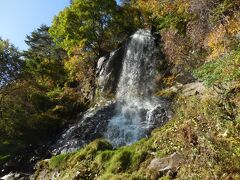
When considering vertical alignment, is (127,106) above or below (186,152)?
above

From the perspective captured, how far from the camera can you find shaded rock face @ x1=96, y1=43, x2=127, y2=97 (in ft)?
83.6

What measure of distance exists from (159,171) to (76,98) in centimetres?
1829

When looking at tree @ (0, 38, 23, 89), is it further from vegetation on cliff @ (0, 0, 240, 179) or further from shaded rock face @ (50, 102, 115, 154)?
shaded rock face @ (50, 102, 115, 154)

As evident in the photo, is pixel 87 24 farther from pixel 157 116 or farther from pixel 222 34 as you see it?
pixel 222 34

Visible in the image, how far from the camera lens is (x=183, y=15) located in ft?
74.0

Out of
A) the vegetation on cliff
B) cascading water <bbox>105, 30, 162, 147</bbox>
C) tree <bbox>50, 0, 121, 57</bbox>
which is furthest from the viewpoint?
tree <bbox>50, 0, 121, 57</bbox>

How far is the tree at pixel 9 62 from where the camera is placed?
2612 cm

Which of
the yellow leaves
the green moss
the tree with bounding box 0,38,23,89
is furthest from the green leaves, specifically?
the tree with bounding box 0,38,23,89

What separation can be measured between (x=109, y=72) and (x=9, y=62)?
6.96 metres

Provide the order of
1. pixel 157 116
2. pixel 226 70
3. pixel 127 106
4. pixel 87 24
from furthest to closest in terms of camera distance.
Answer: pixel 87 24 → pixel 127 106 → pixel 157 116 → pixel 226 70

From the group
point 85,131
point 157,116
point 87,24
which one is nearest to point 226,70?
point 157,116

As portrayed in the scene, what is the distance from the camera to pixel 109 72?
86.3 feet

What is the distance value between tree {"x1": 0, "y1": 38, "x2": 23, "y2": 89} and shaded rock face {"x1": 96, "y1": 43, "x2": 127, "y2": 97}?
561 cm

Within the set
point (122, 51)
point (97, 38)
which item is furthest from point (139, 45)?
point (97, 38)
